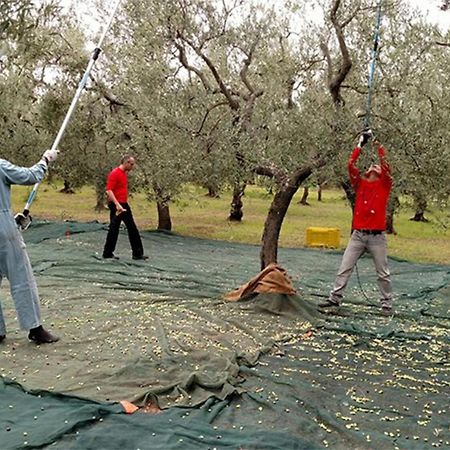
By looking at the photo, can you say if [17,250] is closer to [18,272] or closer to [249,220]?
[18,272]

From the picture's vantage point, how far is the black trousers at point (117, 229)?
10125mm

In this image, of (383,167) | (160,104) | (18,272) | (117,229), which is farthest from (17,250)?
(117,229)

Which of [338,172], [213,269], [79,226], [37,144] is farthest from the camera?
[37,144]

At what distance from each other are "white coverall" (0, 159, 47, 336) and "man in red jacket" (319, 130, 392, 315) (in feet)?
11.5

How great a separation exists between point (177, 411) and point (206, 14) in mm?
6710

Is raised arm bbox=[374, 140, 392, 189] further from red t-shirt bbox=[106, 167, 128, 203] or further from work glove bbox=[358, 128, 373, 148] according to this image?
red t-shirt bbox=[106, 167, 128, 203]

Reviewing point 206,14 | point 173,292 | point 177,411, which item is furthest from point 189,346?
point 206,14

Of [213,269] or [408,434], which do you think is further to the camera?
[213,269]

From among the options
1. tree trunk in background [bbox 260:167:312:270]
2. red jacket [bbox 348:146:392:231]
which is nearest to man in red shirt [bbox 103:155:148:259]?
tree trunk in background [bbox 260:167:312:270]

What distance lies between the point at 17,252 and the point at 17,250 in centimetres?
2

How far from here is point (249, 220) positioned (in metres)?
22.1

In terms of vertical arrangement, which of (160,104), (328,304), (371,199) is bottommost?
(328,304)

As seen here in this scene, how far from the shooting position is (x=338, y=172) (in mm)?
9141

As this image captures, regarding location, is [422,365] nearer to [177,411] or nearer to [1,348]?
[177,411]
